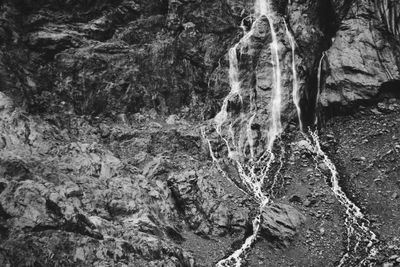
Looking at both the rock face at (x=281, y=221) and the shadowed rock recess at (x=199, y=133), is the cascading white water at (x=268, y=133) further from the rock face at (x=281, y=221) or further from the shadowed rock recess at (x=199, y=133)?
the rock face at (x=281, y=221)

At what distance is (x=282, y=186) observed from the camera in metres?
28.9

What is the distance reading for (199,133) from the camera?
32906 mm

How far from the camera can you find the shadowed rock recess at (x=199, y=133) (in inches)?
886

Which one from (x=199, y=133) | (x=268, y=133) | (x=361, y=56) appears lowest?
(x=268, y=133)

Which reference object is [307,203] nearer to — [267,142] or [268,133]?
[267,142]

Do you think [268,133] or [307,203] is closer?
[307,203]

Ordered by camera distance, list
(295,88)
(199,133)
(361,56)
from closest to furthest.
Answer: (361,56)
(199,133)
(295,88)

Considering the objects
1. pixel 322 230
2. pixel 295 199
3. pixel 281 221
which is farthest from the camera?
pixel 295 199

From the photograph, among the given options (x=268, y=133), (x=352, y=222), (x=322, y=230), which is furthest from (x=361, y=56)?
(x=322, y=230)

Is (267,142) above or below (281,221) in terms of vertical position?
above

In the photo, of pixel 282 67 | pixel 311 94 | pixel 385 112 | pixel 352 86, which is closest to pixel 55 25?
pixel 282 67

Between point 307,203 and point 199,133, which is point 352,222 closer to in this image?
point 307,203

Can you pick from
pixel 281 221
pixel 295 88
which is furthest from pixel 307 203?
pixel 295 88

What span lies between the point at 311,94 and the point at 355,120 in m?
4.33
